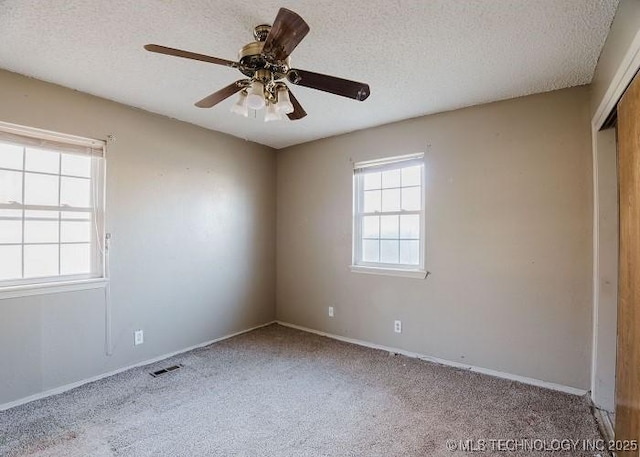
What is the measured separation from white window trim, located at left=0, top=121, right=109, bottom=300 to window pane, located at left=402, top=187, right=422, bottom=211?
283 cm

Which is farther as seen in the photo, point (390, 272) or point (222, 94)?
point (390, 272)

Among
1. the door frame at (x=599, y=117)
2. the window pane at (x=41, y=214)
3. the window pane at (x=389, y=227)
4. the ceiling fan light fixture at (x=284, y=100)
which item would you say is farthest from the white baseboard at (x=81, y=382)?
the door frame at (x=599, y=117)

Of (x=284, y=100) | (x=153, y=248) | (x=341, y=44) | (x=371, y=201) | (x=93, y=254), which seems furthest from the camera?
(x=371, y=201)

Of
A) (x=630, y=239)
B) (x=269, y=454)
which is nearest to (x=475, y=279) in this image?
(x=630, y=239)

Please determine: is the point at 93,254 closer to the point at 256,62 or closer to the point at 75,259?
the point at 75,259

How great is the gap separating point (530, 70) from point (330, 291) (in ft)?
9.26

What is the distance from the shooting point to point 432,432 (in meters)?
2.04

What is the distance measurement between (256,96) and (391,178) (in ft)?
7.34

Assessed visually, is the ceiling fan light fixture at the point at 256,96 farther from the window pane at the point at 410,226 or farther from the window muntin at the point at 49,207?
the window pane at the point at 410,226

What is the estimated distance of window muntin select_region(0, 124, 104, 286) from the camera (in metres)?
2.39

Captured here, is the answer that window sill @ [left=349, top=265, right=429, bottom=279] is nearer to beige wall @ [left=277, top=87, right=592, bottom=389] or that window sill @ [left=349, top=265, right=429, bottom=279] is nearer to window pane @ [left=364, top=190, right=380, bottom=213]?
beige wall @ [left=277, top=87, right=592, bottom=389]

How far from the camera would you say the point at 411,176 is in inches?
135

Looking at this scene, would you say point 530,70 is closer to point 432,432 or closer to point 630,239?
point 630,239

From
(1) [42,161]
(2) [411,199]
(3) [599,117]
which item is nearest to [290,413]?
(2) [411,199]
